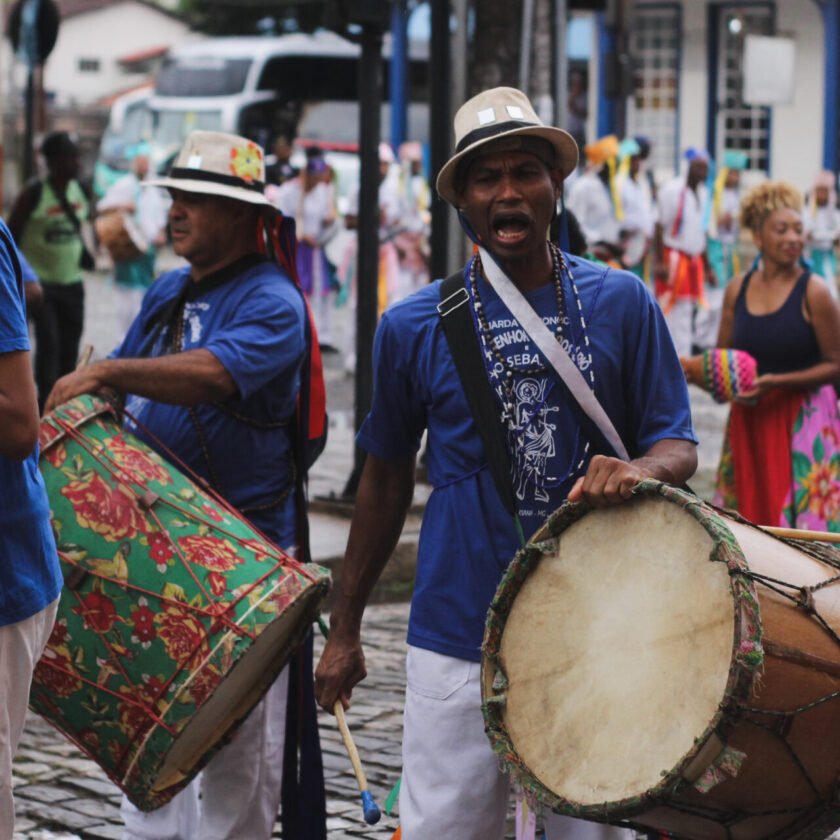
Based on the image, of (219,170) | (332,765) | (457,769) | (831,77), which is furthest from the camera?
(831,77)

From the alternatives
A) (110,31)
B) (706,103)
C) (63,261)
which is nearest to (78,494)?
(63,261)

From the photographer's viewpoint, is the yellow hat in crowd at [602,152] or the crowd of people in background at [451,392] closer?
the crowd of people in background at [451,392]

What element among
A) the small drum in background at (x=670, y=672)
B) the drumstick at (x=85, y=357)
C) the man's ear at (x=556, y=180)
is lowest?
the small drum in background at (x=670, y=672)

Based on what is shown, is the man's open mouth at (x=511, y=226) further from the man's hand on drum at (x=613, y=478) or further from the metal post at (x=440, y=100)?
the metal post at (x=440, y=100)

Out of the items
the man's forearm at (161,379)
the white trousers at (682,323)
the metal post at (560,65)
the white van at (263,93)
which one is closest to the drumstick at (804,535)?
the man's forearm at (161,379)

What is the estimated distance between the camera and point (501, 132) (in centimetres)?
388

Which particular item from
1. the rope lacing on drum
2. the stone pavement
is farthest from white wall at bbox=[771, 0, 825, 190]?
the rope lacing on drum

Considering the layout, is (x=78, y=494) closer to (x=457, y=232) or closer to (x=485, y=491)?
(x=485, y=491)

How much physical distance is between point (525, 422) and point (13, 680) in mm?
1110

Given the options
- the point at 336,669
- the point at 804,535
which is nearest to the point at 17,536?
the point at 336,669

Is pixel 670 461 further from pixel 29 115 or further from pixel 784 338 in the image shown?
pixel 29 115

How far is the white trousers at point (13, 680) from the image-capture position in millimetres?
3639

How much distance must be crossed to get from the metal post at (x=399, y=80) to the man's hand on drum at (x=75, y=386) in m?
26.9

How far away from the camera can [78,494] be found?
4.32 metres
